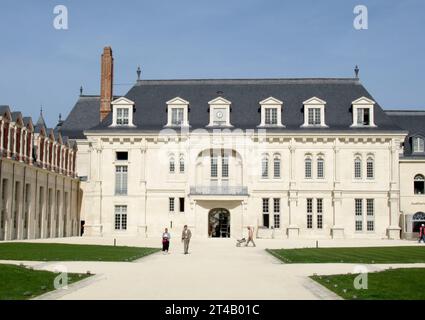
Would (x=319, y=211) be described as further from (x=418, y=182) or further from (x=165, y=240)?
(x=165, y=240)

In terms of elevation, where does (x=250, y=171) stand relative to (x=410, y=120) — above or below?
below

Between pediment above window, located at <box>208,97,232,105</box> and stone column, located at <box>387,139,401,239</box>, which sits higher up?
pediment above window, located at <box>208,97,232,105</box>

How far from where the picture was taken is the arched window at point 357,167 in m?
63.8

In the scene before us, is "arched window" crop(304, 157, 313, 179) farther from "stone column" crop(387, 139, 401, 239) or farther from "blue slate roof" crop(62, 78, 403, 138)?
"stone column" crop(387, 139, 401, 239)

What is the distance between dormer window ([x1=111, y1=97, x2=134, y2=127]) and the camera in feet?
215

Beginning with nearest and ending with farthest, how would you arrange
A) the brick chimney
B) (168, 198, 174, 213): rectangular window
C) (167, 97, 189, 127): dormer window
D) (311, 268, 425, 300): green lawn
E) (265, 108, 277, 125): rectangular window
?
(311, 268, 425, 300): green lawn < (168, 198, 174, 213): rectangular window < (265, 108, 277, 125): rectangular window < (167, 97, 189, 127): dormer window < the brick chimney

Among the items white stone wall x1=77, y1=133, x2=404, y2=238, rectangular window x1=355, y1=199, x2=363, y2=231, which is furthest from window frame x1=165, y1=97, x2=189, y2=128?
Answer: rectangular window x1=355, y1=199, x2=363, y2=231

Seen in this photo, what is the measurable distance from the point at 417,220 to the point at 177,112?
1032 inches

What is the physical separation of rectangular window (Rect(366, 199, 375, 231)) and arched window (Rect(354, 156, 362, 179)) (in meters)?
2.54

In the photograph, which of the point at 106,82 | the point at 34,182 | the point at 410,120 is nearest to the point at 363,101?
the point at 410,120

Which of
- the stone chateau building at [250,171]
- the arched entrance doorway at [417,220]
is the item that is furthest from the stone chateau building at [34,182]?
the arched entrance doorway at [417,220]

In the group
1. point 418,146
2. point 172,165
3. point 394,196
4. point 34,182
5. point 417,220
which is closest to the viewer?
point 34,182

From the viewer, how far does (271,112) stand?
65.1 metres
